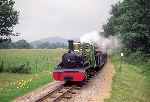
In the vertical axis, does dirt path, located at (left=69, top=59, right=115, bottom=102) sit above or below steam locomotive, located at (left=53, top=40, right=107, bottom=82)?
below

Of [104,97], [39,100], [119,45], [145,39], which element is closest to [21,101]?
[39,100]

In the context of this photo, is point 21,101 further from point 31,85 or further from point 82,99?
point 31,85

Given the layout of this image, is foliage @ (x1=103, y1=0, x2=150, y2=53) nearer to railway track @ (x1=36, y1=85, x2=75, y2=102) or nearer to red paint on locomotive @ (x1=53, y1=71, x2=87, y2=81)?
red paint on locomotive @ (x1=53, y1=71, x2=87, y2=81)

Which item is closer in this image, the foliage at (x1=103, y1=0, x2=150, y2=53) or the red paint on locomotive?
the red paint on locomotive

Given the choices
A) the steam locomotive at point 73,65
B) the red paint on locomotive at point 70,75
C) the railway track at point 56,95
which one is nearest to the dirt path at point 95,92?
the railway track at point 56,95

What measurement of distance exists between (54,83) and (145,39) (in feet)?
100

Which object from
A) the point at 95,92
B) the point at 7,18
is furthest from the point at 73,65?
the point at 7,18

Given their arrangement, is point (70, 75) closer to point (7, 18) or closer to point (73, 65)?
point (73, 65)

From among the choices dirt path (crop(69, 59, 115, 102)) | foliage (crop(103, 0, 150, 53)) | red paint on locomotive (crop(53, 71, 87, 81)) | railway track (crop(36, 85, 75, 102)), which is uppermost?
foliage (crop(103, 0, 150, 53))

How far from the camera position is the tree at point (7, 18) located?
136 feet

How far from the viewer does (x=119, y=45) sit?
6400 cm

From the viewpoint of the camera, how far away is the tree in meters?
41.5

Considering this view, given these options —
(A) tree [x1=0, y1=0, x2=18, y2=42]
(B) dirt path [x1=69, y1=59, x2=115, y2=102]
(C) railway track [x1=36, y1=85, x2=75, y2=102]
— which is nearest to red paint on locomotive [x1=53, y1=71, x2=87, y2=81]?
(C) railway track [x1=36, y1=85, x2=75, y2=102]

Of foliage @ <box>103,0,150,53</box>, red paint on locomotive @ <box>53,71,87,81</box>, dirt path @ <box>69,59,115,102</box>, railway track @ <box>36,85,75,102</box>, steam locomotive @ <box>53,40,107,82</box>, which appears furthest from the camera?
foliage @ <box>103,0,150,53</box>
